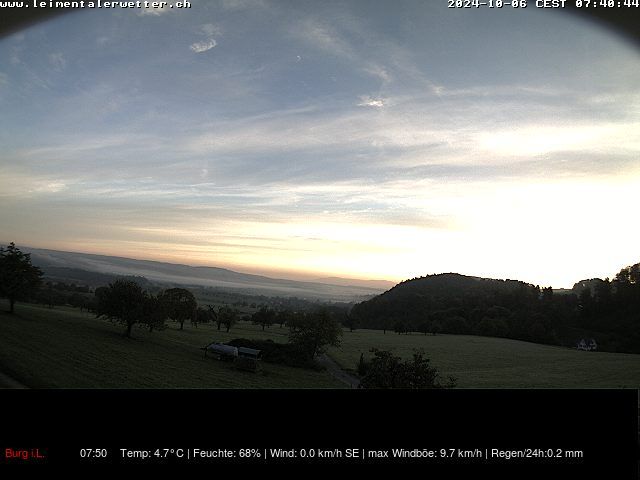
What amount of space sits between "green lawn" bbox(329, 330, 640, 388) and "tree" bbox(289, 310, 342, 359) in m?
2.01

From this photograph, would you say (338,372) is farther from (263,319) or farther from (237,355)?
(263,319)

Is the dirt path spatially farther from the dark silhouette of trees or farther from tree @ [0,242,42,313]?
tree @ [0,242,42,313]

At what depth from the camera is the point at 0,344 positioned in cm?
1141

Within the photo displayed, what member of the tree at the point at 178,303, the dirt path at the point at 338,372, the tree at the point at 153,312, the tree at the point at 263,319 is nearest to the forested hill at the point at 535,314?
the tree at the point at 263,319

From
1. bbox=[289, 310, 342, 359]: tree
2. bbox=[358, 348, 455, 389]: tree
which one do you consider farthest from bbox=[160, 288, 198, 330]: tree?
bbox=[358, 348, 455, 389]: tree

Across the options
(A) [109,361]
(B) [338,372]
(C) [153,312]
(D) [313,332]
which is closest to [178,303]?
(C) [153,312]

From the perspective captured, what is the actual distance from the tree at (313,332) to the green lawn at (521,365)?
2.01 m

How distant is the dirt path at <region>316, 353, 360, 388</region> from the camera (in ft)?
68.5
